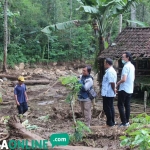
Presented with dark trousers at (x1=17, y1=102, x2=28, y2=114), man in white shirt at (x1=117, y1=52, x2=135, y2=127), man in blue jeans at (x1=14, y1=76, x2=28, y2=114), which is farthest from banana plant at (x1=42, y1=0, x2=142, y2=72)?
man in white shirt at (x1=117, y1=52, x2=135, y2=127)

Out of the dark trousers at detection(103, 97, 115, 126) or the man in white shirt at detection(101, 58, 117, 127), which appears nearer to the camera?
the man in white shirt at detection(101, 58, 117, 127)

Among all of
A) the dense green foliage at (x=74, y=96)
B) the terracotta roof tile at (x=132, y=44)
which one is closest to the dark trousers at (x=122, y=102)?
the dense green foliage at (x=74, y=96)

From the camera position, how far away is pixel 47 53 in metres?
30.4

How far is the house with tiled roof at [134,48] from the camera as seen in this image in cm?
1373

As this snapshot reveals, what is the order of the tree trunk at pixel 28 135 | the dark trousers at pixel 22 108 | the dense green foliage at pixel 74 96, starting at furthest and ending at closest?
1. the dark trousers at pixel 22 108
2. the dense green foliage at pixel 74 96
3. the tree trunk at pixel 28 135

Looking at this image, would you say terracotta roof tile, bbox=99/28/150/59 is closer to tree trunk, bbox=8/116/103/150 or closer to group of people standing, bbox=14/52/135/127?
group of people standing, bbox=14/52/135/127

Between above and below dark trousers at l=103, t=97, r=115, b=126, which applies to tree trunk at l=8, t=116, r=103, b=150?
below

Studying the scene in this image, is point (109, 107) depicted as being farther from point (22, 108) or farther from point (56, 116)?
point (22, 108)

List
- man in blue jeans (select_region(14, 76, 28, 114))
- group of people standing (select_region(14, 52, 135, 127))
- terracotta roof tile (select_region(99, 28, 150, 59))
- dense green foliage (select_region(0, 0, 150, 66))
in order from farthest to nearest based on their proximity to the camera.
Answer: dense green foliage (select_region(0, 0, 150, 66)) < terracotta roof tile (select_region(99, 28, 150, 59)) < man in blue jeans (select_region(14, 76, 28, 114)) < group of people standing (select_region(14, 52, 135, 127))

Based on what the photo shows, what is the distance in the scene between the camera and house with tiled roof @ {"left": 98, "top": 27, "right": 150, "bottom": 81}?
541 inches

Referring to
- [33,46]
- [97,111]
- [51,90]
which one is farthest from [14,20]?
[97,111]

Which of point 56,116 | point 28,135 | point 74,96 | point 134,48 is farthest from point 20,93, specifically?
point 134,48

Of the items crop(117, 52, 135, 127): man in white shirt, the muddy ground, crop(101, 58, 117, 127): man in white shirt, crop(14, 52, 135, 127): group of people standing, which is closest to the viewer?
the muddy ground

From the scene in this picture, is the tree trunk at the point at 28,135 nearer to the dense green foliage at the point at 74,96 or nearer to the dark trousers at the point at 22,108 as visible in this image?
the dense green foliage at the point at 74,96
